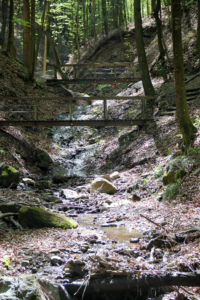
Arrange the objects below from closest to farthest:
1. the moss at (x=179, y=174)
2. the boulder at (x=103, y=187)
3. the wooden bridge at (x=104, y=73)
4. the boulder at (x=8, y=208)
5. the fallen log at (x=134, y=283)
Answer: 1. the fallen log at (x=134, y=283)
2. the boulder at (x=8, y=208)
3. the moss at (x=179, y=174)
4. the boulder at (x=103, y=187)
5. the wooden bridge at (x=104, y=73)

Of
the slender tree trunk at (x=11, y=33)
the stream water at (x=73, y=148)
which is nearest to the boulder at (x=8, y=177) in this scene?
the stream water at (x=73, y=148)

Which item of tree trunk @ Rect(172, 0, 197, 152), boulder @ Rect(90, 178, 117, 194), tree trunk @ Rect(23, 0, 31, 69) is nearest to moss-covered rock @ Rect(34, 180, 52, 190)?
boulder @ Rect(90, 178, 117, 194)

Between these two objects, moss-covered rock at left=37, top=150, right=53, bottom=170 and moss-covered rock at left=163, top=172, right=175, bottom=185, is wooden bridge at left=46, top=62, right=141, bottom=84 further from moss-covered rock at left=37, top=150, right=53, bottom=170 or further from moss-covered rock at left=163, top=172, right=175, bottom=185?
moss-covered rock at left=163, top=172, right=175, bottom=185

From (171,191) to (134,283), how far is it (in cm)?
376

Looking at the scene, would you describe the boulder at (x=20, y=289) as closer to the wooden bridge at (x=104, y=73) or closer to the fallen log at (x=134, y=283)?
the fallen log at (x=134, y=283)

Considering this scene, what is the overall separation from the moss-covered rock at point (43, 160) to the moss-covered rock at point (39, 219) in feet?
19.5

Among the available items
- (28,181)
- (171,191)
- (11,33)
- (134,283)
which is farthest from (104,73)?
(134,283)

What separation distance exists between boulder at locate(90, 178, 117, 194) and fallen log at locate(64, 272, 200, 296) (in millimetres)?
5244

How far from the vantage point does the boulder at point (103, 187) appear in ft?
27.8

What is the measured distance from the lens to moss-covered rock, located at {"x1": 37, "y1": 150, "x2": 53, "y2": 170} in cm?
1151

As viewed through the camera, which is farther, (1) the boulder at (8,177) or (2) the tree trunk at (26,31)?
(2) the tree trunk at (26,31)

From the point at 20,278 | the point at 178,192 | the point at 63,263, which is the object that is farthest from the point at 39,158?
the point at 20,278

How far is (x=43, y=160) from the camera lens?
11.7m

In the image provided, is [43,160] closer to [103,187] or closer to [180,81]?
[103,187]
